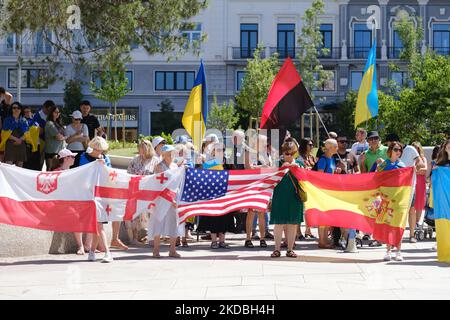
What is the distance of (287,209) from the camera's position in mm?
11477

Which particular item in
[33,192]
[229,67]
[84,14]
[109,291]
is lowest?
[109,291]

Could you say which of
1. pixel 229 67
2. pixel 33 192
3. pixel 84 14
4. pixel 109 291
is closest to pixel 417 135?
pixel 84 14

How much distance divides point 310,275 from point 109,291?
2.49 meters

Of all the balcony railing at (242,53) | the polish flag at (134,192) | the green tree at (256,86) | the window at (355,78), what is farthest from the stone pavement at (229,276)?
the window at (355,78)

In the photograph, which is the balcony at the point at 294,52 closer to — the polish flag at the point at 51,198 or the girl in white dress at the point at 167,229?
the girl in white dress at the point at 167,229

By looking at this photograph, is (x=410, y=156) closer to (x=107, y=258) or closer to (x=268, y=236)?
(x=268, y=236)

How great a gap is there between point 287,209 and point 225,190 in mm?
1259

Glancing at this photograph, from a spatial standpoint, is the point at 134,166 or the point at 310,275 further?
the point at 134,166

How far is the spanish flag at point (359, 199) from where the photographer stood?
11.6 m

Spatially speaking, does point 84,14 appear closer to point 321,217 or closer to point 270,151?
point 270,151

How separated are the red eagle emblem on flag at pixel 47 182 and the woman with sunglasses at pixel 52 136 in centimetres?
300

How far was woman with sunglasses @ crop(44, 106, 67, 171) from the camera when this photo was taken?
14516 mm

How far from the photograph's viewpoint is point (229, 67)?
58.3m

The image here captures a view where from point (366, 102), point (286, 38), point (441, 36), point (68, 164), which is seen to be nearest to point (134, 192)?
point (68, 164)
